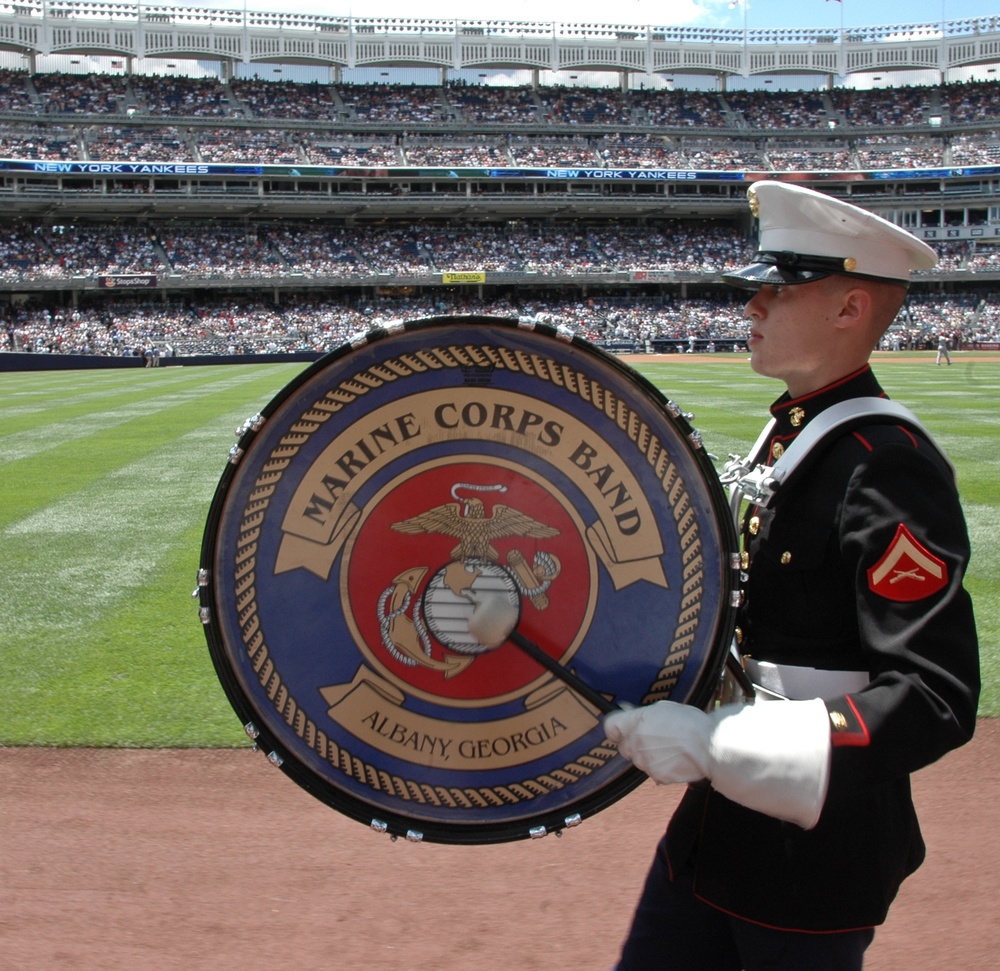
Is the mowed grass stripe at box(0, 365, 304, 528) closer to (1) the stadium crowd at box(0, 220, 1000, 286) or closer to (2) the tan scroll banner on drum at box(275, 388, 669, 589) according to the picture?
(2) the tan scroll banner on drum at box(275, 388, 669, 589)

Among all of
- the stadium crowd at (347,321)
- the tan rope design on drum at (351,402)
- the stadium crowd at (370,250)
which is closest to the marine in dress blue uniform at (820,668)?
the tan rope design on drum at (351,402)

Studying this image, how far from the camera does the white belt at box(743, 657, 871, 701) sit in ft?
5.58

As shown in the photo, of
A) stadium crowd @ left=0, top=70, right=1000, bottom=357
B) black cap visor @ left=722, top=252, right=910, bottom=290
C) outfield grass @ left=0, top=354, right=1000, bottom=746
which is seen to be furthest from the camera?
stadium crowd @ left=0, top=70, right=1000, bottom=357

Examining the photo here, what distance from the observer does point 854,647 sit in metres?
1.71

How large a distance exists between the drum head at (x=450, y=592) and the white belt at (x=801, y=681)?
17cm

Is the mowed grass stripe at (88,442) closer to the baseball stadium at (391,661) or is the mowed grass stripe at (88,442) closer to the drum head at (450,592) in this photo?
the baseball stadium at (391,661)

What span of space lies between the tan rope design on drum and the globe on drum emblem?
0.86ft

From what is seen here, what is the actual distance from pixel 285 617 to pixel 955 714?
42.8 inches

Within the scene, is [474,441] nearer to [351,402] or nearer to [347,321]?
[351,402]

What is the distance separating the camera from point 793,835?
173 centimetres

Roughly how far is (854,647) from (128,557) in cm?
665

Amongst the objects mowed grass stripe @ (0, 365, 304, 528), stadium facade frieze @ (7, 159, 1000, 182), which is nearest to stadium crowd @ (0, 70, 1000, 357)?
stadium facade frieze @ (7, 159, 1000, 182)

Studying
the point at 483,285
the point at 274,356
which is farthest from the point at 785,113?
the point at 274,356

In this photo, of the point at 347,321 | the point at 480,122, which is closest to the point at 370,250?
the point at 347,321
